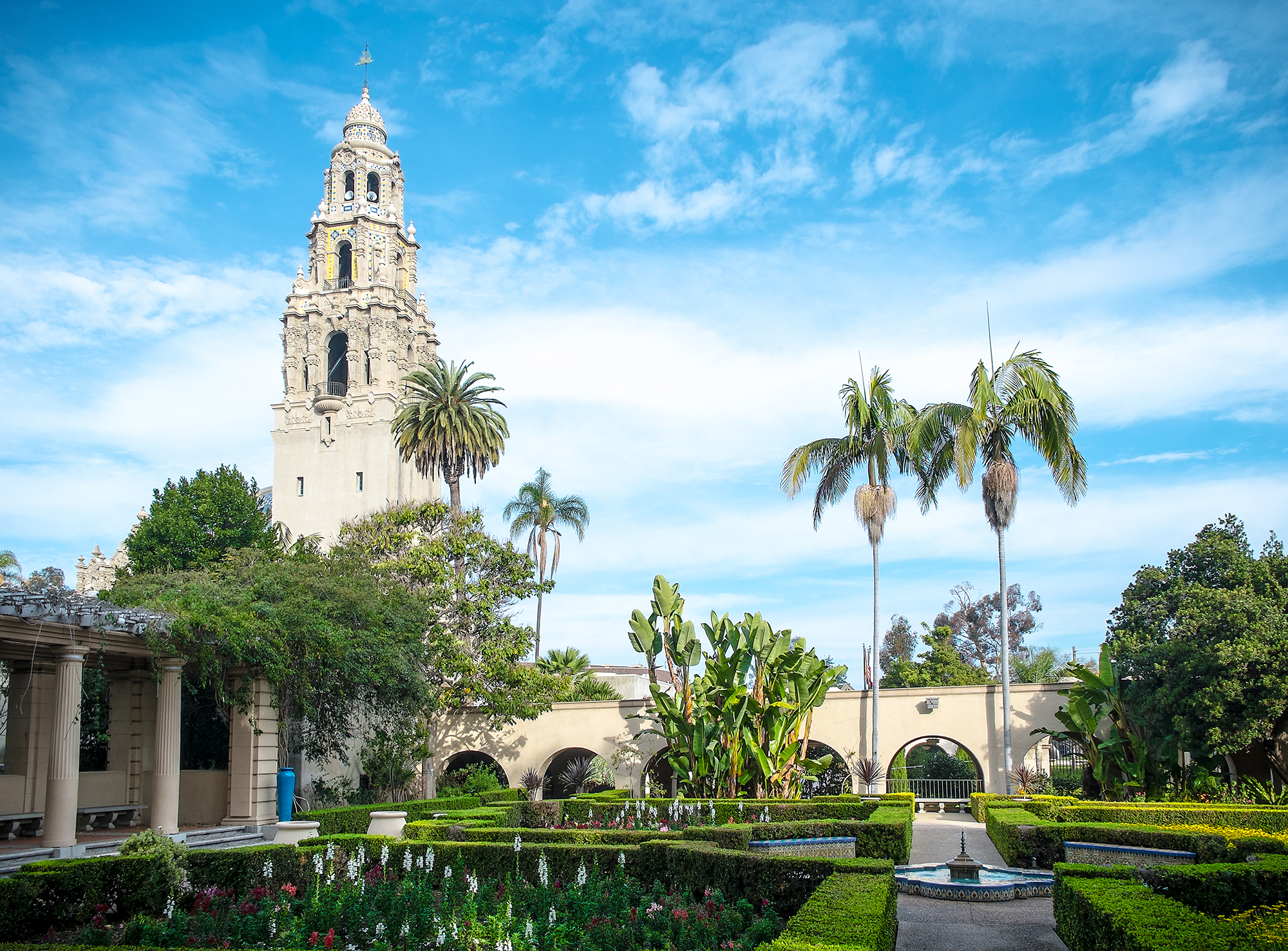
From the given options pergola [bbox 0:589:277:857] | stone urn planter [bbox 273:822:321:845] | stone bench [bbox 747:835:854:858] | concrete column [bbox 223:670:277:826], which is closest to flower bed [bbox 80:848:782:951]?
stone urn planter [bbox 273:822:321:845]

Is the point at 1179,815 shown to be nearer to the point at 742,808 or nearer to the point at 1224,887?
the point at 1224,887

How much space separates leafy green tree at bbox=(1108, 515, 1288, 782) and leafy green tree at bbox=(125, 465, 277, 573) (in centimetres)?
2838

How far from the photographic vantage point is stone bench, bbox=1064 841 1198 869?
1352 centimetres

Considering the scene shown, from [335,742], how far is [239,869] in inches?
556

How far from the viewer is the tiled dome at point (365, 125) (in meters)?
52.2

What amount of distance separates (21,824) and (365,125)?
43.3 m

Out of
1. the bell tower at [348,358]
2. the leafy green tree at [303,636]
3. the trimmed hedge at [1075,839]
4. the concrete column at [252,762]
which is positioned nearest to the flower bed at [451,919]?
the trimmed hedge at [1075,839]

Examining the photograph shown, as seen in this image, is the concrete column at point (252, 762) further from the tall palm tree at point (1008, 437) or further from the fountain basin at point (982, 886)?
the tall palm tree at point (1008, 437)

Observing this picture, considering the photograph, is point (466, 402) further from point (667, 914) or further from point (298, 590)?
point (667, 914)

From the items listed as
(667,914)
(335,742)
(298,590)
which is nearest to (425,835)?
(667,914)

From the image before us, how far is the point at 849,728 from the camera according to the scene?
2955cm

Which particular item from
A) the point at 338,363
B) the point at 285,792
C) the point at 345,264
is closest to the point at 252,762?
the point at 285,792

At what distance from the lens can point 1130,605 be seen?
25.4 metres

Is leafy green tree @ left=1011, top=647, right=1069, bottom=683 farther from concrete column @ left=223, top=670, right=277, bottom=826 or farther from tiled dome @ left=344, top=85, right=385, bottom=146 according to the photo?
tiled dome @ left=344, top=85, right=385, bottom=146
